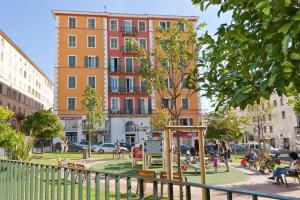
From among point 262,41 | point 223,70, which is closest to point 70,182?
point 223,70

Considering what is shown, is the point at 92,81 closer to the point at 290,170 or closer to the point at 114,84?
the point at 114,84

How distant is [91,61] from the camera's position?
168 feet

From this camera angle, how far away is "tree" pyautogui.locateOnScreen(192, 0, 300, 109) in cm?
295

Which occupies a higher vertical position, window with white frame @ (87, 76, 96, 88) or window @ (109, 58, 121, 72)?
window @ (109, 58, 121, 72)

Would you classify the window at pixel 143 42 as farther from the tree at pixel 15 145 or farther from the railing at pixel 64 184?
the railing at pixel 64 184

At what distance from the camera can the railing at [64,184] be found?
146 inches

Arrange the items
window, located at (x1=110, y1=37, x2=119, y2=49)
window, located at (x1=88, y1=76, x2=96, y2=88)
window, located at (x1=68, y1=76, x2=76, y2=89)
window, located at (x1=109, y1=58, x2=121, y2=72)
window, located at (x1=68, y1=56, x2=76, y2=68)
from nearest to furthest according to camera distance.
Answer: window, located at (x1=68, y1=76, x2=76, y2=89) → window, located at (x1=68, y1=56, x2=76, y2=68) → window, located at (x1=88, y1=76, x2=96, y2=88) → window, located at (x1=109, y1=58, x2=121, y2=72) → window, located at (x1=110, y1=37, x2=119, y2=49)

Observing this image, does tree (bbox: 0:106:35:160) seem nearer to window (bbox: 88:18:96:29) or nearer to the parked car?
the parked car

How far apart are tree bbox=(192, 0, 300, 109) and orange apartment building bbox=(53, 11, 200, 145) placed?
144 ft

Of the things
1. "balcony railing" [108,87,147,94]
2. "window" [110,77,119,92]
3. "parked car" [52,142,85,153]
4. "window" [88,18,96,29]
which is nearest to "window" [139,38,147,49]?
"window" [110,77,119,92]

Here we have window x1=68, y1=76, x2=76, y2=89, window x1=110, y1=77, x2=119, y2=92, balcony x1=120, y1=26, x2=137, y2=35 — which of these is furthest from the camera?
balcony x1=120, y1=26, x2=137, y2=35

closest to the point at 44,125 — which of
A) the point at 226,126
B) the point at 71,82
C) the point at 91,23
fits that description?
the point at 71,82

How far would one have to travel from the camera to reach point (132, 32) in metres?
52.9

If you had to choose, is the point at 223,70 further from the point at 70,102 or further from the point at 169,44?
the point at 70,102
